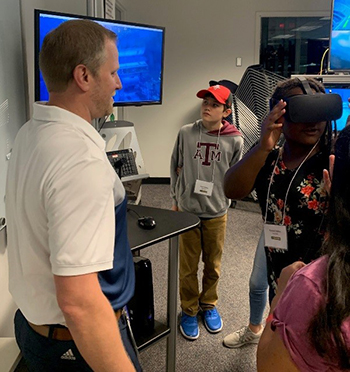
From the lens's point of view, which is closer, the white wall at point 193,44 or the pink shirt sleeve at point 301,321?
the pink shirt sleeve at point 301,321

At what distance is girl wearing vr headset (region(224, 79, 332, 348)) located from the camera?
4.21ft

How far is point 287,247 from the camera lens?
52.9 inches

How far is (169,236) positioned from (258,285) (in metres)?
0.63

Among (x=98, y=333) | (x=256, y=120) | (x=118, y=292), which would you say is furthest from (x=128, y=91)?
(x=256, y=120)

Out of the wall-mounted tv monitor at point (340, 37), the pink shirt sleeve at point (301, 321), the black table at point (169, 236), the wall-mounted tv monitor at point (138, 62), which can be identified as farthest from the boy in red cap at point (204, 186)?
the pink shirt sleeve at point (301, 321)

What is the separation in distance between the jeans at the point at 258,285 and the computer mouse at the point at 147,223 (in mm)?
492

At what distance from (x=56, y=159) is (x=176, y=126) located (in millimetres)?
4629

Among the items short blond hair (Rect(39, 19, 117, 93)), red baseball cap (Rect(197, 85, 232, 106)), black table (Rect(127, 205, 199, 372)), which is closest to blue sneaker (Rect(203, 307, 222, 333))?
black table (Rect(127, 205, 199, 372))

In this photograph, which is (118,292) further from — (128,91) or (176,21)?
(176,21)

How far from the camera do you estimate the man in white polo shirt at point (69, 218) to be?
0.82 metres

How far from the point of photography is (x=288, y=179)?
133cm

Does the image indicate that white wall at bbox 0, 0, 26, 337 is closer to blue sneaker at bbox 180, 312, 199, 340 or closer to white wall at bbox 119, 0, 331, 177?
blue sneaker at bbox 180, 312, 199, 340

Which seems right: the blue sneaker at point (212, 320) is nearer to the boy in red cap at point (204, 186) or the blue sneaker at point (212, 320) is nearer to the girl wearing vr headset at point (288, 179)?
the boy in red cap at point (204, 186)

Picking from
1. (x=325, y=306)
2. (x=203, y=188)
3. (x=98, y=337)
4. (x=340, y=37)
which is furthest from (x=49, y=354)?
(x=340, y=37)
